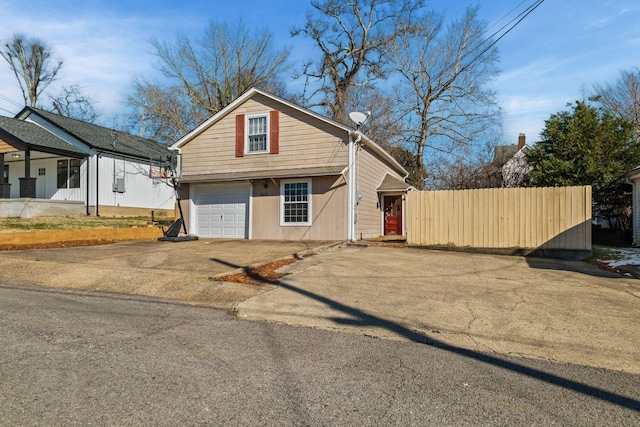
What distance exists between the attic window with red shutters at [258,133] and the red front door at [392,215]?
6084 millimetres

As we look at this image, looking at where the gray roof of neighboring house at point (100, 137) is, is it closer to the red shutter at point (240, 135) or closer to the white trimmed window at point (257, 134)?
the red shutter at point (240, 135)

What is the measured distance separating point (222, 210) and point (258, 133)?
3285mm

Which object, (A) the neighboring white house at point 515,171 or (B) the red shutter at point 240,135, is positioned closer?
(B) the red shutter at point 240,135

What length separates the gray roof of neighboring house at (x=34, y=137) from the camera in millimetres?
19766

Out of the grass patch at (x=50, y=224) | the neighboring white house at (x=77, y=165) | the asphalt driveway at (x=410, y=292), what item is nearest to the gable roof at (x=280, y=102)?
the neighboring white house at (x=77, y=165)

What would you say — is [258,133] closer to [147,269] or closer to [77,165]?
[147,269]

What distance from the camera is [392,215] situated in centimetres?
1959

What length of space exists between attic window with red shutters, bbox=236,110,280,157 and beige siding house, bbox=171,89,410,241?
1.4 inches

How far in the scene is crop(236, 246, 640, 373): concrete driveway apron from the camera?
16.1ft

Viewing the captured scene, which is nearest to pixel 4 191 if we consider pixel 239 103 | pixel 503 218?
pixel 239 103

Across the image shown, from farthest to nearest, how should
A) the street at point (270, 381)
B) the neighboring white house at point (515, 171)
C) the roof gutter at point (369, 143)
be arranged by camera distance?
1. the neighboring white house at point (515, 171)
2. the roof gutter at point (369, 143)
3. the street at point (270, 381)

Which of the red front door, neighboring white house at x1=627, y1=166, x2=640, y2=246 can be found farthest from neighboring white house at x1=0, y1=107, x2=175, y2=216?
neighboring white house at x1=627, y1=166, x2=640, y2=246

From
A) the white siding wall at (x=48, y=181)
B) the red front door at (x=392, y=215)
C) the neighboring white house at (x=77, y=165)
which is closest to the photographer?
the red front door at (x=392, y=215)

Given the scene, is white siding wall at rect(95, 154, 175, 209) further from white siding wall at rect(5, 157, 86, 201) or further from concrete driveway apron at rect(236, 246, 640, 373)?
concrete driveway apron at rect(236, 246, 640, 373)
